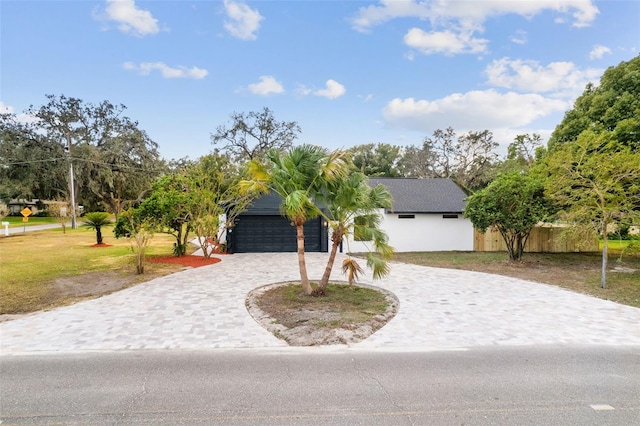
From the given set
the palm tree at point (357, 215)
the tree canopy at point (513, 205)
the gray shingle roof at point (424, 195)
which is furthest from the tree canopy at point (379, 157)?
the palm tree at point (357, 215)

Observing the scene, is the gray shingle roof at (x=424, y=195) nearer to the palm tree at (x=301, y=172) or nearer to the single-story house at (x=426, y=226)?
the single-story house at (x=426, y=226)

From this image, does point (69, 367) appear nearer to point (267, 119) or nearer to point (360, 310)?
point (360, 310)

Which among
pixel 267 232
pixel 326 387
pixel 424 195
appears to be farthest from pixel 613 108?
pixel 326 387

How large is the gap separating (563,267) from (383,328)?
11.5m

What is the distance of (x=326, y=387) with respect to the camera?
13.3 feet

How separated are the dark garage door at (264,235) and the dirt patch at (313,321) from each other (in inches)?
342

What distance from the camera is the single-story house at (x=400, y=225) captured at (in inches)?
667

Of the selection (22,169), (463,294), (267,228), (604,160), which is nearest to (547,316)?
(463,294)

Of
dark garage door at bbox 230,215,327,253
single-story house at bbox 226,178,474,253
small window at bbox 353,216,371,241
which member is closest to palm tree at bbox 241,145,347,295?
small window at bbox 353,216,371,241

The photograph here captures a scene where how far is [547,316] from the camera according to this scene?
279 inches

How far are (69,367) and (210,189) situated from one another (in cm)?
1049

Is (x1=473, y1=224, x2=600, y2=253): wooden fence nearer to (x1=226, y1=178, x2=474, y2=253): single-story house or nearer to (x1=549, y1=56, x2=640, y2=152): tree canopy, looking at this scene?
(x1=226, y1=178, x2=474, y2=253): single-story house

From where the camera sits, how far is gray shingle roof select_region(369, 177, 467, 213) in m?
18.3

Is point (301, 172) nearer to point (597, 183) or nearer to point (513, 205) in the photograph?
point (597, 183)
